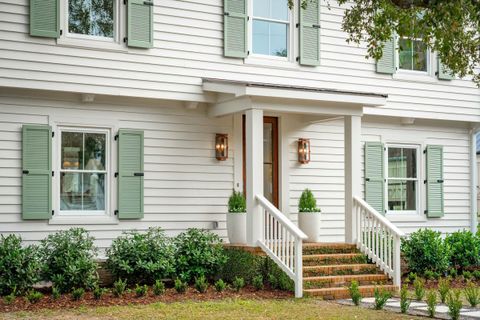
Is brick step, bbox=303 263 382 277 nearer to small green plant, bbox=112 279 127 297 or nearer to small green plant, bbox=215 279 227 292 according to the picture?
small green plant, bbox=215 279 227 292

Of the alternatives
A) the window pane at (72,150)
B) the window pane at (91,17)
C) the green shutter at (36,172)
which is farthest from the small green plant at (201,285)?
the window pane at (91,17)

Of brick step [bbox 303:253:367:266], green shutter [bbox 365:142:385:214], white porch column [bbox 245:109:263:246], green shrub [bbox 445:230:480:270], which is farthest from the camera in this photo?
green shutter [bbox 365:142:385:214]

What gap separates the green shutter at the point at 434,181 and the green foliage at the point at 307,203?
3332mm

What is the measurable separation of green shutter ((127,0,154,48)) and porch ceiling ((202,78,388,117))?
1233mm

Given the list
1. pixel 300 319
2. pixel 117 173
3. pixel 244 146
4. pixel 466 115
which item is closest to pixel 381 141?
pixel 466 115

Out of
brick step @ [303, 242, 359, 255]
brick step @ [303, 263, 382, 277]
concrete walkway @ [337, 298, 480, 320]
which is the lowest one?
concrete walkway @ [337, 298, 480, 320]

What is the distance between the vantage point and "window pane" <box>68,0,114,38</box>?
12.6 meters

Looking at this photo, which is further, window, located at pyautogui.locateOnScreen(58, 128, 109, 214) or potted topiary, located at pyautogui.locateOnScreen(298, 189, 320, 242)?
potted topiary, located at pyautogui.locateOnScreen(298, 189, 320, 242)

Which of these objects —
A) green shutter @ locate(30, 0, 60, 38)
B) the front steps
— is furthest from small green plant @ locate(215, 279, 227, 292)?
green shutter @ locate(30, 0, 60, 38)

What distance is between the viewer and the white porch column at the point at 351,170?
13758 millimetres

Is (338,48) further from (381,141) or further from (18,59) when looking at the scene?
(18,59)

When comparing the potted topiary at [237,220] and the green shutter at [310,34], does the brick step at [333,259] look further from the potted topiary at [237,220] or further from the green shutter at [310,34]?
the green shutter at [310,34]

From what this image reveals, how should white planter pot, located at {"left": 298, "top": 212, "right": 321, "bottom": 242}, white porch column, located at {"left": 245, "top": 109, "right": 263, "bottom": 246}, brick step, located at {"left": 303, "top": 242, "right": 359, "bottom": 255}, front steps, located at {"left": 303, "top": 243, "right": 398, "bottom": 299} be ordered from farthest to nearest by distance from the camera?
1. white planter pot, located at {"left": 298, "top": 212, "right": 321, "bottom": 242}
2. brick step, located at {"left": 303, "top": 242, "right": 359, "bottom": 255}
3. white porch column, located at {"left": 245, "top": 109, "right": 263, "bottom": 246}
4. front steps, located at {"left": 303, "top": 243, "right": 398, "bottom": 299}

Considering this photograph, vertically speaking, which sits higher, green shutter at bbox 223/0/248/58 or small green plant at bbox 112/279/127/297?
green shutter at bbox 223/0/248/58
